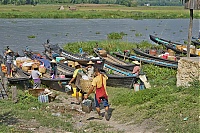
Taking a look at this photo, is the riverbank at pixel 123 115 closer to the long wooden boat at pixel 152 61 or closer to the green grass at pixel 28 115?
the green grass at pixel 28 115

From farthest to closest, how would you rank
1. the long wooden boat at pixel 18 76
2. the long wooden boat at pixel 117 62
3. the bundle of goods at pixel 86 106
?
1. the long wooden boat at pixel 117 62
2. the long wooden boat at pixel 18 76
3. the bundle of goods at pixel 86 106

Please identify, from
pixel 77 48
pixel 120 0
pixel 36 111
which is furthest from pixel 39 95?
pixel 120 0

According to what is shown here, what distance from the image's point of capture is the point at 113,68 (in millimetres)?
17406

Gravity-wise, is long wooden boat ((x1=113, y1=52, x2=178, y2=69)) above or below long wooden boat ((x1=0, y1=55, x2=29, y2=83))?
below

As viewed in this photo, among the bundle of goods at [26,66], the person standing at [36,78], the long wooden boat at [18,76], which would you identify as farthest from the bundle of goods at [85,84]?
the bundle of goods at [26,66]

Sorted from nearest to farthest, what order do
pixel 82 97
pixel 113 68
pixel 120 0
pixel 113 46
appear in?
pixel 82 97, pixel 113 68, pixel 113 46, pixel 120 0

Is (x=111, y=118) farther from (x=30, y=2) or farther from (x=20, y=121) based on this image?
(x=30, y=2)

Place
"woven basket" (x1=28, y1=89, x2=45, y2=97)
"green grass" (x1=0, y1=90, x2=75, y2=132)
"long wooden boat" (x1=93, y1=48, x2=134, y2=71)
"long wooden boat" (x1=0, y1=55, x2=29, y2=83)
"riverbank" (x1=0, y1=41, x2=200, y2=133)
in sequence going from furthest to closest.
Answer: "long wooden boat" (x1=93, y1=48, x2=134, y2=71) < "long wooden boat" (x1=0, y1=55, x2=29, y2=83) < "woven basket" (x1=28, y1=89, x2=45, y2=97) < "green grass" (x1=0, y1=90, x2=75, y2=132) < "riverbank" (x1=0, y1=41, x2=200, y2=133)

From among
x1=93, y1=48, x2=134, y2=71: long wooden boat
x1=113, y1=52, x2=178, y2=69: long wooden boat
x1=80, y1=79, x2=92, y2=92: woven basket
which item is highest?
x1=80, y1=79, x2=92, y2=92: woven basket

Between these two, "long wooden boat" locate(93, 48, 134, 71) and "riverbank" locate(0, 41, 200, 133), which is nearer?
"riverbank" locate(0, 41, 200, 133)

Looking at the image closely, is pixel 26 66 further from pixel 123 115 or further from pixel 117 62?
pixel 123 115

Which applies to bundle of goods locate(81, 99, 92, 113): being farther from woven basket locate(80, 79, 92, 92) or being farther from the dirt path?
woven basket locate(80, 79, 92, 92)

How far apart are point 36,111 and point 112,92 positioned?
3.98 m

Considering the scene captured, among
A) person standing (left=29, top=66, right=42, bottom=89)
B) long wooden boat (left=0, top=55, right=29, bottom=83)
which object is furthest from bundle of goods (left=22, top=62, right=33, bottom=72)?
person standing (left=29, top=66, right=42, bottom=89)
